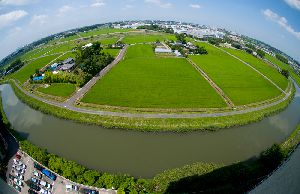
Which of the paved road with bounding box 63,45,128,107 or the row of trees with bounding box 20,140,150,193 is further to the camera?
the paved road with bounding box 63,45,128,107

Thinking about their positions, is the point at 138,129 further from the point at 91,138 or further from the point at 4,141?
the point at 4,141

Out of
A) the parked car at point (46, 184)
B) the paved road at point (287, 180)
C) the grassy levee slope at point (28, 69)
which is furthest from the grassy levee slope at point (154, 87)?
the paved road at point (287, 180)

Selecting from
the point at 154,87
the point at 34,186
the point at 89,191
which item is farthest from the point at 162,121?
the point at 34,186

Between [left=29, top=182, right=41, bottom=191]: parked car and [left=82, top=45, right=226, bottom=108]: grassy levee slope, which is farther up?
[left=82, top=45, right=226, bottom=108]: grassy levee slope

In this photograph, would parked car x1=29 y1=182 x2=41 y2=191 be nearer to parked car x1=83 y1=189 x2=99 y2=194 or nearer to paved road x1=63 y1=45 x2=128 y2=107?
parked car x1=83 y1=189 x2=99 y2=194

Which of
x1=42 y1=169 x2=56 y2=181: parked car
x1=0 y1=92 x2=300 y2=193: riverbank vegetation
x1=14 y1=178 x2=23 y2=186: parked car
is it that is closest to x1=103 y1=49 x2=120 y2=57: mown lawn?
x1=0 y1=92 x2=300 y2=193: riverbank vegetation
